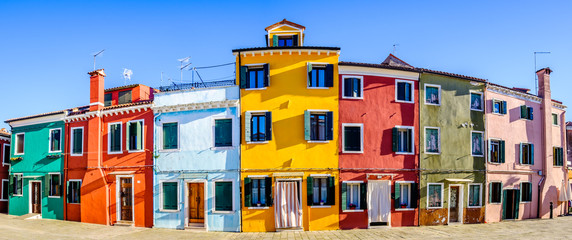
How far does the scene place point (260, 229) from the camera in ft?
65.6

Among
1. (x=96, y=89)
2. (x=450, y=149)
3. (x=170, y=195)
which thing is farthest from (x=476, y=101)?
(x=96, y=89)

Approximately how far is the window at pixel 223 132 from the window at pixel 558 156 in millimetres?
23779

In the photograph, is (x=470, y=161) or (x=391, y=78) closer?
(x=391, y=78)

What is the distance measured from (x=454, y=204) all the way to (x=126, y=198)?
19726 millimetres

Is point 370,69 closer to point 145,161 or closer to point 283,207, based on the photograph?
point 283,207

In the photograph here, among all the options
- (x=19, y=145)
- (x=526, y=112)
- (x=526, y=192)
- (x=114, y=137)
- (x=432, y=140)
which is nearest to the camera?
(x=432, y=140)

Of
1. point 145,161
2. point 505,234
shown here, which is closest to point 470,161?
point 505,234

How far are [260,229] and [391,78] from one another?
36.7 feet

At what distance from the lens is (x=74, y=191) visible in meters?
23.9

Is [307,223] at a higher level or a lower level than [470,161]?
lower

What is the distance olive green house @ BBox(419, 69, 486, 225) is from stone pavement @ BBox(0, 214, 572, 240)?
1.21 meters

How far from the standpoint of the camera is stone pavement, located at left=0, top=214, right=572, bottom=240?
1844 cm

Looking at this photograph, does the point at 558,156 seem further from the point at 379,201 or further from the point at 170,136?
the point at 170,136

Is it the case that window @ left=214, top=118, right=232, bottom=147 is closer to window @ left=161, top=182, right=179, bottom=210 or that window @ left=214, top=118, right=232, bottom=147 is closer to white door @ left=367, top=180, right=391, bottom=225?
window @ left=161, top=182, right=179, bottom=210
